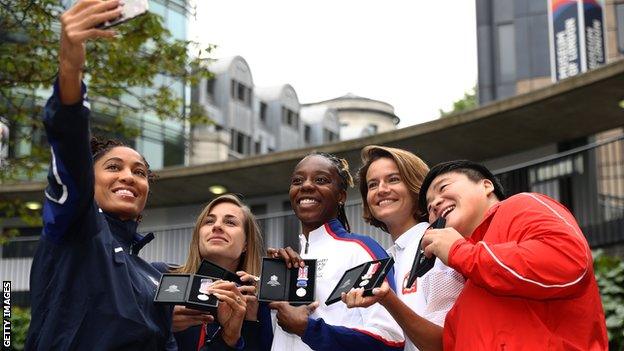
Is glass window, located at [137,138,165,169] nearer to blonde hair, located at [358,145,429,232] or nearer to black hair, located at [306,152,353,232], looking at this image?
black hair, located at [306,152,353,232]

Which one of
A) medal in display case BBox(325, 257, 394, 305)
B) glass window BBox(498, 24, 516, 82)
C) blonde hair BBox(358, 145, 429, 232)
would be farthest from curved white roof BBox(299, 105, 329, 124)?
medal in display case BBox(325, 257, 394, 305)

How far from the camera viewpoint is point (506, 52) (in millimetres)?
37125

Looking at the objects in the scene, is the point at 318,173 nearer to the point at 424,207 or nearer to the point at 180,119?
the point at 424,207

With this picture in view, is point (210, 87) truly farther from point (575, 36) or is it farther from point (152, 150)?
point (575, 36)

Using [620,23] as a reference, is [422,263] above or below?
below

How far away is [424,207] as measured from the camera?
495 centimetres

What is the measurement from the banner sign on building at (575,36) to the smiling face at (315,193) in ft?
86.0

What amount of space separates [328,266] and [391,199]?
0.58m

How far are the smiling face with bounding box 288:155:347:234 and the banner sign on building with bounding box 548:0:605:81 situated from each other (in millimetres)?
26200

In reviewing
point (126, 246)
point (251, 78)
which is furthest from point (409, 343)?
point (251, 78)

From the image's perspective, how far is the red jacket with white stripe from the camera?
3783mm

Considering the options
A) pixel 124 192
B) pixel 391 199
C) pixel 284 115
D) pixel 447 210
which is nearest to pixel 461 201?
pixel 447 210
